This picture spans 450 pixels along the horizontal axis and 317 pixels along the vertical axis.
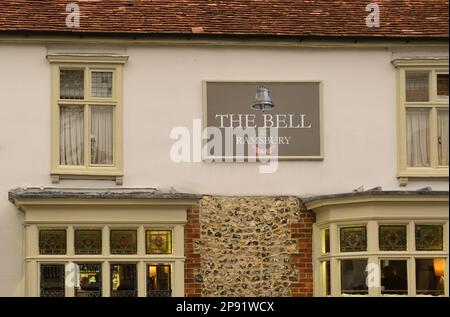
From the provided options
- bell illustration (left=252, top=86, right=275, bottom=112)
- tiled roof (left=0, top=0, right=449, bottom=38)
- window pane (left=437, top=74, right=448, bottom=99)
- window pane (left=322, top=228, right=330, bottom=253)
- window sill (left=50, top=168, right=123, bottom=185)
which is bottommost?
window pane (left=322, top=228, right=330, bottom=253)

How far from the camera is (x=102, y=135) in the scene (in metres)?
16.1

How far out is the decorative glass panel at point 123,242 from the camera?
15.7m

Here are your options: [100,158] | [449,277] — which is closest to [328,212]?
[449,277]

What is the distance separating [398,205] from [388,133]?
1138mm

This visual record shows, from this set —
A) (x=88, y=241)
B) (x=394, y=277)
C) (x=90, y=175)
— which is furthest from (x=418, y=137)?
(x=88, y=241)

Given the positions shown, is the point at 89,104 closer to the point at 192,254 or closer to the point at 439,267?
the point at 192,254

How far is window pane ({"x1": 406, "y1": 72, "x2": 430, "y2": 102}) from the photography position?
16.3m

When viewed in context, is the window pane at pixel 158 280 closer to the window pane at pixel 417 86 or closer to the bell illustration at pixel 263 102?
the bell illustration at pixel 263 102

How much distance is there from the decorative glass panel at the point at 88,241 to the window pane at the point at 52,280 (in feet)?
1.02

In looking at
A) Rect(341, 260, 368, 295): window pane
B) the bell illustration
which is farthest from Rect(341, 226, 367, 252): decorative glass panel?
the bell illustration

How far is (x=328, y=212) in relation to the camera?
51.6ft

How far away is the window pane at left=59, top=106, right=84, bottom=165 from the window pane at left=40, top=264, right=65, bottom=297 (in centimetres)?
131

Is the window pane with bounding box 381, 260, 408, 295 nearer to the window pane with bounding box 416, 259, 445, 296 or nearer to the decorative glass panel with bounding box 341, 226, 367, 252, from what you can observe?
the window pane with bounding box 416, 259, 445, 296

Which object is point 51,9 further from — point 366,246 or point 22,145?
point 366,246
